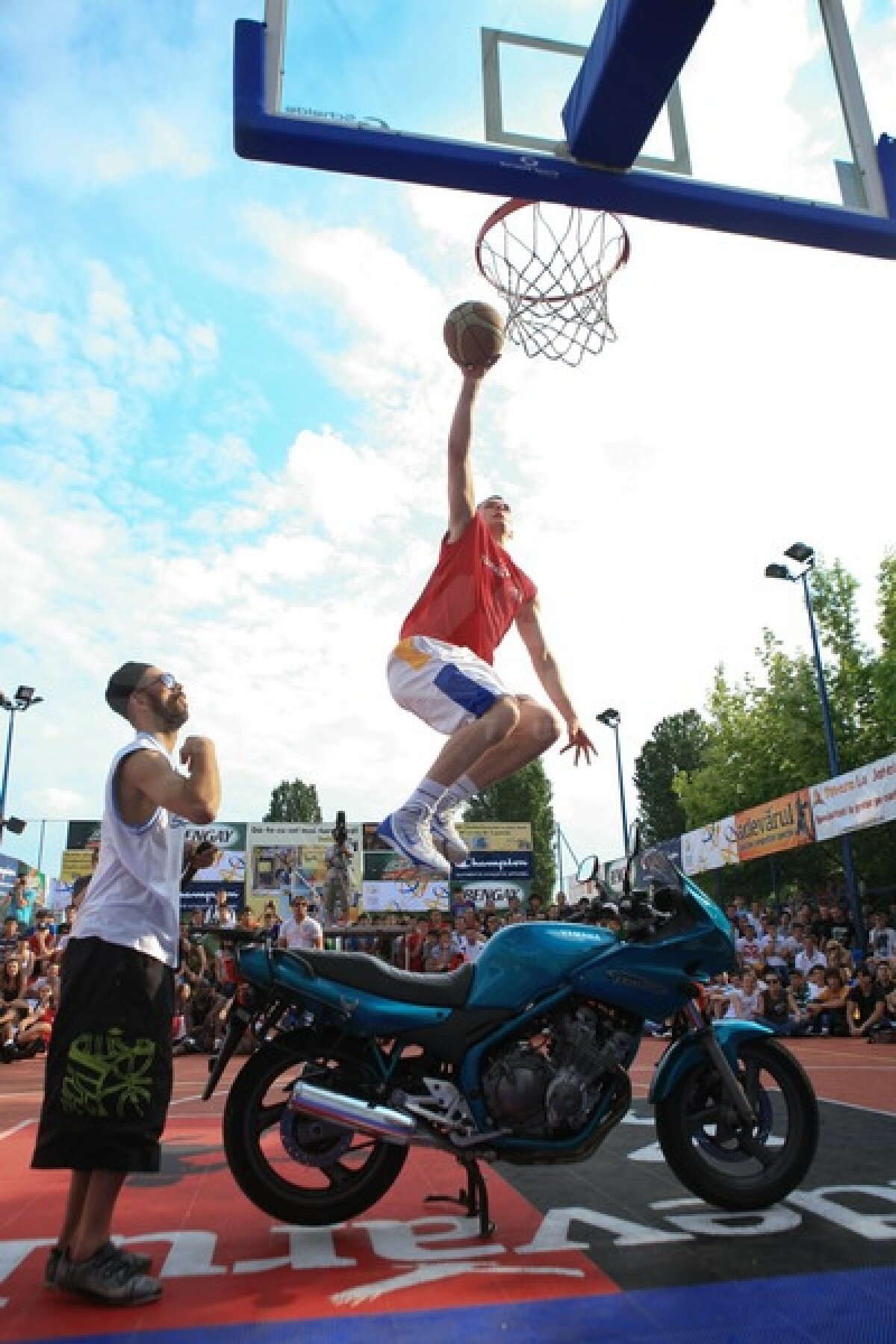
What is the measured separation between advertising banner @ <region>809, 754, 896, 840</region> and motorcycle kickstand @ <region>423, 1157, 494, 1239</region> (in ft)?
39.8

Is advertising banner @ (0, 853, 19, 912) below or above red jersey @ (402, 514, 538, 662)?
above

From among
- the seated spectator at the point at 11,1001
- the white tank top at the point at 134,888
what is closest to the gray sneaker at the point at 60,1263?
the white tank top at the point at 134,888

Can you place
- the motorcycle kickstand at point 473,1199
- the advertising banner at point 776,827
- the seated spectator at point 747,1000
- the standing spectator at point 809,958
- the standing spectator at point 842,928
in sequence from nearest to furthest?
the motorcycle kickstand at point 473,1199 → the seated spectator at point 747,1000 → the standing spectator at point 809,958 → the standing spectator at point 842,928 → the advertising banner at point 776,827

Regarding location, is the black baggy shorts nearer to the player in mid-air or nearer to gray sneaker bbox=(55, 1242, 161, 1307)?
gray sneaker bbox=(55, 1242, 161, 1307)

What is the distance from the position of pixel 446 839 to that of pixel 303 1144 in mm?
1343

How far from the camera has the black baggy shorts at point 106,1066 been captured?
3285 mm

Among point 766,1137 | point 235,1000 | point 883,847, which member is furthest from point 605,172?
point 883,847

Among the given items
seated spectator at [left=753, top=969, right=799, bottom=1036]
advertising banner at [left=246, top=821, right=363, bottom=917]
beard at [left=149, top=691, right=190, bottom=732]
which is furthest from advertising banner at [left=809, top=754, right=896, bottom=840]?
advertising banner at [left=246, top=821, right=363, bottom=917]

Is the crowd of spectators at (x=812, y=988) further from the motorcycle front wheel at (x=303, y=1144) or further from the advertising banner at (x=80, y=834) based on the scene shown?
the advertising banner at (x=80, y=834)

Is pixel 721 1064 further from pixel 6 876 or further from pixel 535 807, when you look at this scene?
pixel 535 807

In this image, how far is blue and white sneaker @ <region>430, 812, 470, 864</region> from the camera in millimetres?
4035

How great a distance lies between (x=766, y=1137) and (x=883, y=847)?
85.1ft

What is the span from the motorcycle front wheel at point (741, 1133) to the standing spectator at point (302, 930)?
2.86m

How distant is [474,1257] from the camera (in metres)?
3.49
